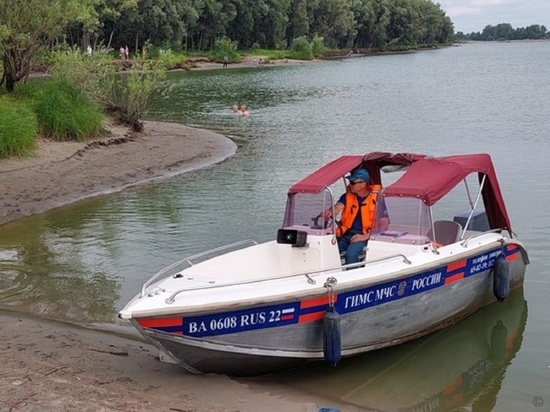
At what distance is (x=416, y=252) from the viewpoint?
848 centimetres

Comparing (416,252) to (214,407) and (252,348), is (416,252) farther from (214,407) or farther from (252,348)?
(214,407)

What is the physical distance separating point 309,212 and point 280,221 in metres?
5.61

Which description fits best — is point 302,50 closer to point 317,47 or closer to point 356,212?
point 317,47

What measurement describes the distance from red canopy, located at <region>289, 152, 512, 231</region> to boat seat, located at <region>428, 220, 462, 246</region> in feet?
2.39

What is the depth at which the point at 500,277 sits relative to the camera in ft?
31.2

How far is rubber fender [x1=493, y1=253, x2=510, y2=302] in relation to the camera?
31.1 feet

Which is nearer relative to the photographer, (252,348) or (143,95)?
(252,348)

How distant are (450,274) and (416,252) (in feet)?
1.84

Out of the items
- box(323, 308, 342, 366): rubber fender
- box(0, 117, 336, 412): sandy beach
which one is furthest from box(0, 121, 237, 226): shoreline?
box(323, 308, 342, 366): rubber fender

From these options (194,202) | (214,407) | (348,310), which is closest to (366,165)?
(348,310)

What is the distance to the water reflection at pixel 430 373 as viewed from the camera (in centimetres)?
757

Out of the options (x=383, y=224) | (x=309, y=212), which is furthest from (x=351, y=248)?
(x=309, y=212)

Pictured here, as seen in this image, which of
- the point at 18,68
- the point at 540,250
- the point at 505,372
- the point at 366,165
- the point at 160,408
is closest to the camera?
the point at 160,408

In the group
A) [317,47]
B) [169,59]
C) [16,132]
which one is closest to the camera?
[16,132]
